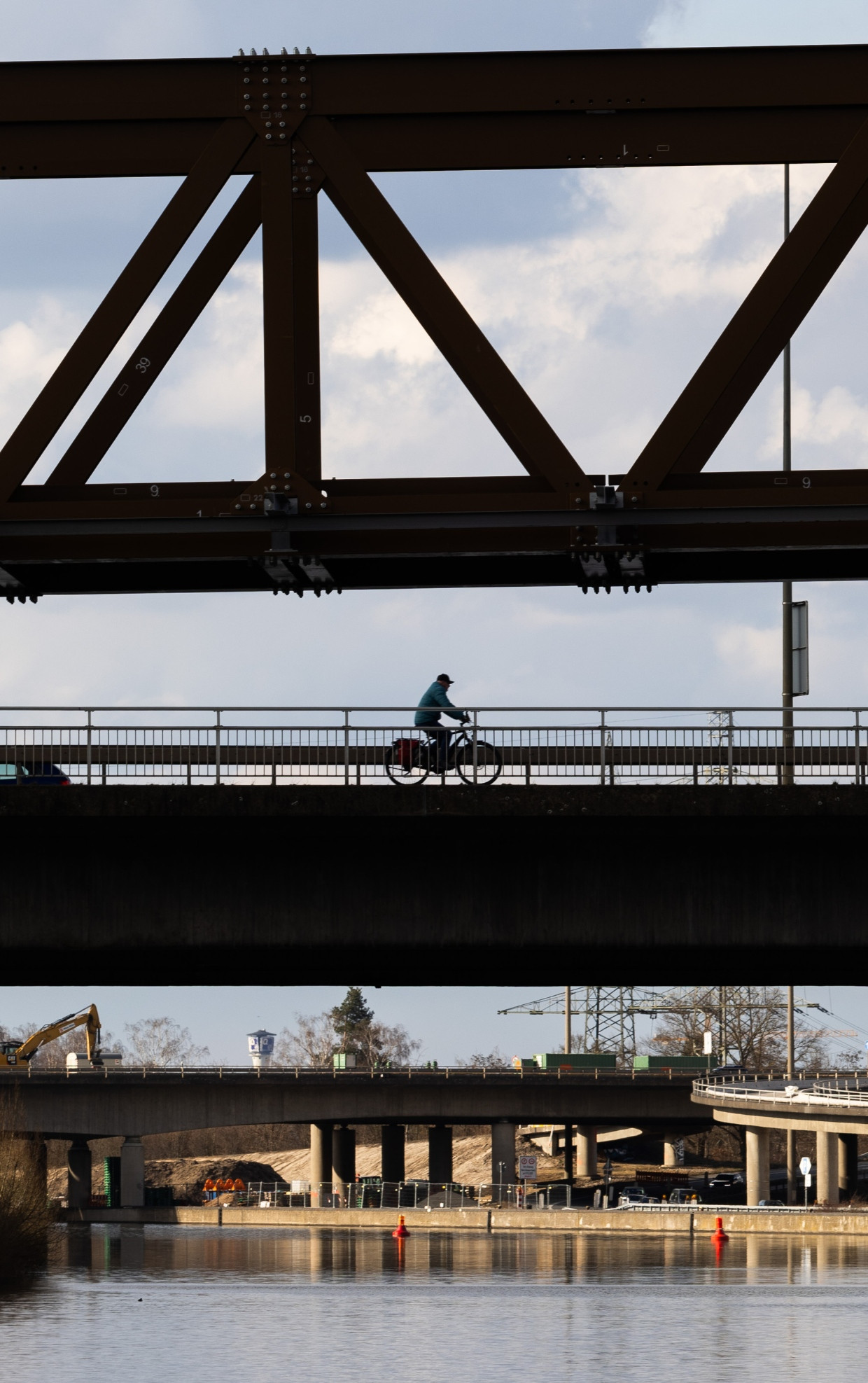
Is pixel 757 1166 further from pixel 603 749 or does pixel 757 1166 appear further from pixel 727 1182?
pixel 603 749

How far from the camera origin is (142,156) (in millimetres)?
25188

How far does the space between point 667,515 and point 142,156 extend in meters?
8.70

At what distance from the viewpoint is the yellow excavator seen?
11538cm

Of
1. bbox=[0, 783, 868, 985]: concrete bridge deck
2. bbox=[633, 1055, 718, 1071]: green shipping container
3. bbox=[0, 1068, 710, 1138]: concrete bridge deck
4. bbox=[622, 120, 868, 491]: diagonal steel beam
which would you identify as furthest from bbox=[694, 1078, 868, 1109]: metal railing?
bbox=[622, 120, 868, 491]: diagonal steel beam

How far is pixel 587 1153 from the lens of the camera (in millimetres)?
133000

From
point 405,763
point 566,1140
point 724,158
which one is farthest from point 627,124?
point 566,1140

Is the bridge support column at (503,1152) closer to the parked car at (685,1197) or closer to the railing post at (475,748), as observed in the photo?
the parked car at (685,1197)

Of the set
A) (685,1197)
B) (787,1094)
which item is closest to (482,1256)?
(787,1094)

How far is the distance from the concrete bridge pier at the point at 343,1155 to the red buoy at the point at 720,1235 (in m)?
48.2

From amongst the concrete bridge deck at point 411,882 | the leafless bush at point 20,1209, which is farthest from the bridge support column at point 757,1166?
the concrete bridge deck at point 411,882

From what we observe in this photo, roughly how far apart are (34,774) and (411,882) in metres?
5.84

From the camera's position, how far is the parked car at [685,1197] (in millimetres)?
100375

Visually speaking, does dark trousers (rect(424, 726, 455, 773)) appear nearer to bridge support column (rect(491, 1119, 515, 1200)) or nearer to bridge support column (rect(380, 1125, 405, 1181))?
bridge support column (rect(491, 1119, 515, 1200))

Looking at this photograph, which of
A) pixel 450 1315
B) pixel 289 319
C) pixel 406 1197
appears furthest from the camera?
pixel 406 1197
